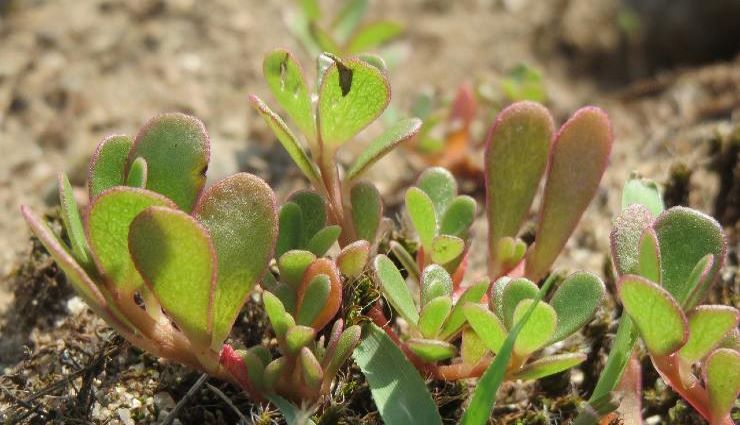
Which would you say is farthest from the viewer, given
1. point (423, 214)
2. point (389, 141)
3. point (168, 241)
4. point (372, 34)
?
point (372, 34)

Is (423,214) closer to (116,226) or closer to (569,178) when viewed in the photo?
(569,178)

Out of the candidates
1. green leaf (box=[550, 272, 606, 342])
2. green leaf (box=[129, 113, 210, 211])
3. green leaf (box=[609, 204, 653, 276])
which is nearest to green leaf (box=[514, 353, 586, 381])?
green leaf (box=[550, 272, 606, 342])

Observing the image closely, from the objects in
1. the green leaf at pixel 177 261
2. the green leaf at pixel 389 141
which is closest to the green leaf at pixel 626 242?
the green leaf at pixel 389 141

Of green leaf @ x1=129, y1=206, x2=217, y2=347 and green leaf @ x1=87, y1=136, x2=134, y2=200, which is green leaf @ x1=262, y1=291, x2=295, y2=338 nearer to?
green leaf @ x1=129, y1=206, x2=217, y2=347

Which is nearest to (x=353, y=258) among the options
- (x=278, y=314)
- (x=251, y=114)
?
(x=278, y=314)

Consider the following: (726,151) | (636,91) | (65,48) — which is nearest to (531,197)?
(726,151)
